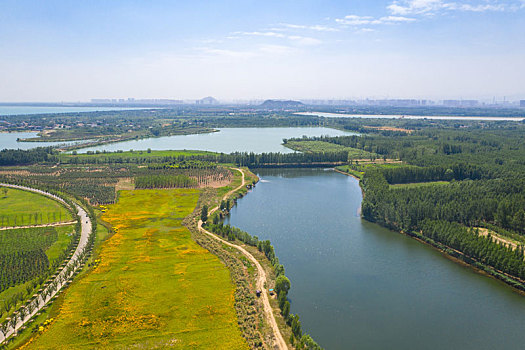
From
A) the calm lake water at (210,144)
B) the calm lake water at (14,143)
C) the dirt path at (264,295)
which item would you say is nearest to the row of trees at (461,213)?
the dirt path at (264,295)

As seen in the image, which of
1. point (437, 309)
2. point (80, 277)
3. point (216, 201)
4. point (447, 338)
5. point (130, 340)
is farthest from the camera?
point (216, 201)

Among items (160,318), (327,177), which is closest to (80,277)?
(160,318)

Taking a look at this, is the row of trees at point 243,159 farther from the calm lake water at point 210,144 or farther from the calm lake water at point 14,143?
the calm lake water at point 14,143

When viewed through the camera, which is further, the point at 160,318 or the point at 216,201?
the point at 216,201

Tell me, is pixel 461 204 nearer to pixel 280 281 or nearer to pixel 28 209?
pixel 280 281

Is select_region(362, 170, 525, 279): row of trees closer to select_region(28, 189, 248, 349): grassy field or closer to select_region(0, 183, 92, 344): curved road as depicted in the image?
select_region(28, 189, 248, 349): grassy field

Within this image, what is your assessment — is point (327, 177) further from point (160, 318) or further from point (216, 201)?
point (160, 318)

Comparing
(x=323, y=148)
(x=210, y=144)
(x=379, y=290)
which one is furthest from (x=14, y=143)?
(x=379, y=290)
